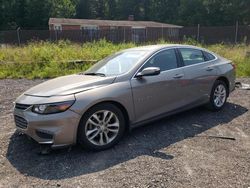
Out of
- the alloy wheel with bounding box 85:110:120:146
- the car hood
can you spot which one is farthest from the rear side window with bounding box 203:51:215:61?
the alloy wheel with bounding box 85:110:120:146

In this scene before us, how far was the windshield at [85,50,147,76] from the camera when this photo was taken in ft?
17.1

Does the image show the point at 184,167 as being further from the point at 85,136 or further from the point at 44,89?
the point at 44,89

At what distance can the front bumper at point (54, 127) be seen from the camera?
4266 mm

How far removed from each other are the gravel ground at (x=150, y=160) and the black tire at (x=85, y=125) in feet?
0.36

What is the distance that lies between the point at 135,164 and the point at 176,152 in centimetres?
72

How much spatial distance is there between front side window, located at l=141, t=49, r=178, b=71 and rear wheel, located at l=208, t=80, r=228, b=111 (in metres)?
1.26

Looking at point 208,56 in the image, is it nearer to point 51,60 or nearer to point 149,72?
point 149,72

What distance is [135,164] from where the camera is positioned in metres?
4.22

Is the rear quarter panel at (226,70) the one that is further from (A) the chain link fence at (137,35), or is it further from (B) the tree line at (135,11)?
(B) the tree line at (135,11)

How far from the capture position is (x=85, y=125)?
4.45 m

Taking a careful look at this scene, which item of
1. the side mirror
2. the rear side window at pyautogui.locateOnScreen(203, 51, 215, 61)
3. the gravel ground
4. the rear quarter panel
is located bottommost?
the gravel ground

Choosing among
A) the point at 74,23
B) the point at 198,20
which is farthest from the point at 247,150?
the point at 198,20

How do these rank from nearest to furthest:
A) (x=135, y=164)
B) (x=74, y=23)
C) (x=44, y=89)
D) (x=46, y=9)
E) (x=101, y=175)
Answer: (x=101, y=175) < (x=135, y=164) < (x=44, y=89) < (x=74, y=23) < (x=46, y=9)

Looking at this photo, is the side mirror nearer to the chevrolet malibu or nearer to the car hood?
the chevrolet malibu
